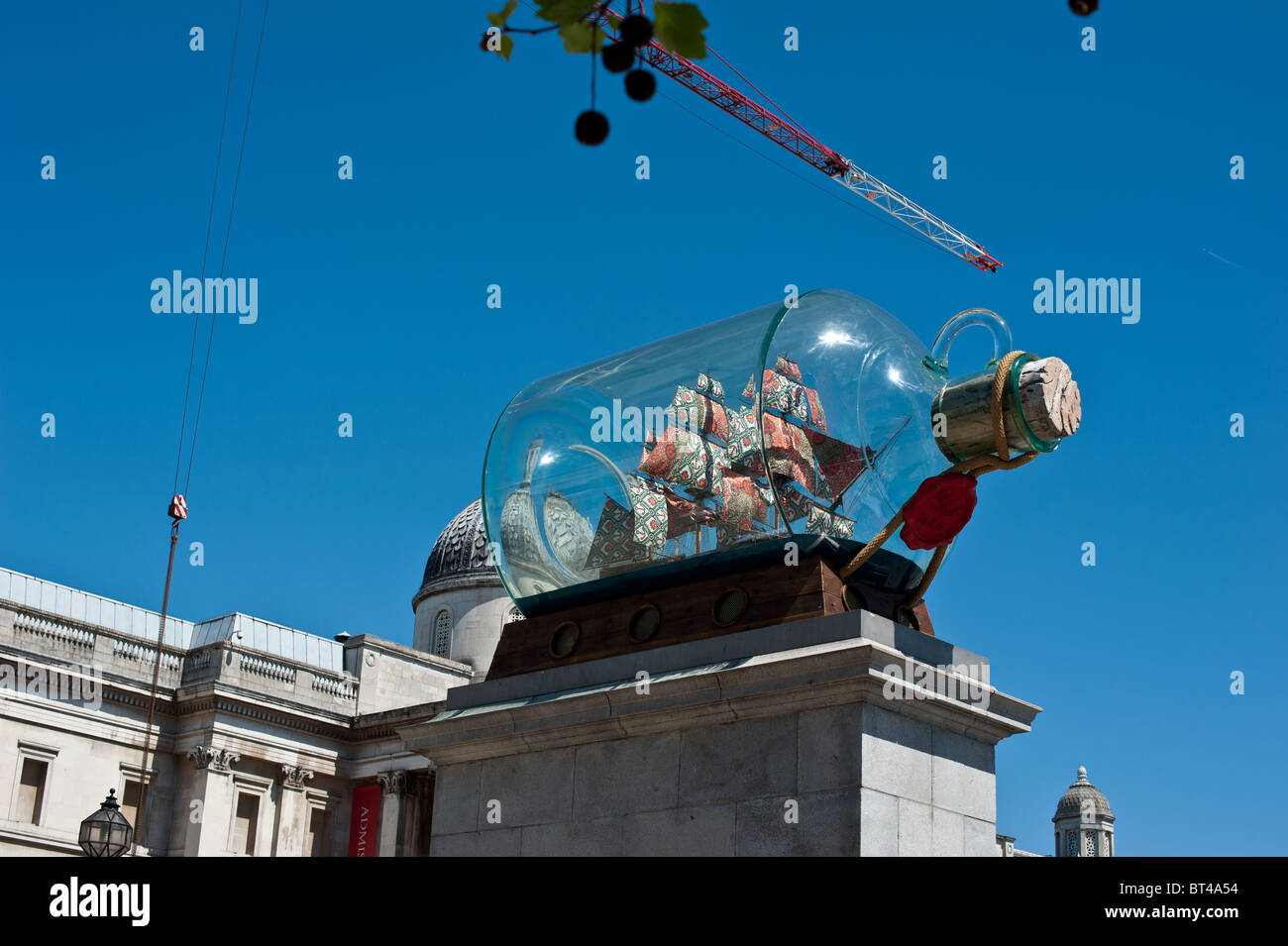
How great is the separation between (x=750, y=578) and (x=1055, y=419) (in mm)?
2219

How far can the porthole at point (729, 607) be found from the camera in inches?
392

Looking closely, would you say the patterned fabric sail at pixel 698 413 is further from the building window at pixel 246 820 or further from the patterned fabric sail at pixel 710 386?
the building window at pixel 246 820

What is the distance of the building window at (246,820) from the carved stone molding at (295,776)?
55.0 inches

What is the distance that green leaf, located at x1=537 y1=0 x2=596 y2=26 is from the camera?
4.68 m

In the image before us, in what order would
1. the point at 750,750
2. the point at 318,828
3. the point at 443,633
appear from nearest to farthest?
the point at 750,750, the point at 318,828, the point at 443,633

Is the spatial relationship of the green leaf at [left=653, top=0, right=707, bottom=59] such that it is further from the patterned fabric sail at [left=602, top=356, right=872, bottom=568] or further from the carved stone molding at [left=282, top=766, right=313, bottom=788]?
the carved stone molding at [left=282, top=766, right=313, bottom=788]

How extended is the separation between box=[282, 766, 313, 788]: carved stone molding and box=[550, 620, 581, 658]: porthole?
5479cm

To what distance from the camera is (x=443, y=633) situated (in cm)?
8131

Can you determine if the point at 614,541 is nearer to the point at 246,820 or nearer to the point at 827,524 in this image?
the point at 827,524

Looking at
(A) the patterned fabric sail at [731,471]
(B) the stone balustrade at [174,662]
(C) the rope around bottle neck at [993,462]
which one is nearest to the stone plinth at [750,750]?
(C) the rope around bottle neck at [993,462]

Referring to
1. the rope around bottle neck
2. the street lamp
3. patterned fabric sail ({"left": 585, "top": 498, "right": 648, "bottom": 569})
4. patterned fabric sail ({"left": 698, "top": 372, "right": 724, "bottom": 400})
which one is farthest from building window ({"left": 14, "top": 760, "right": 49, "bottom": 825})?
the rope around bottle neck

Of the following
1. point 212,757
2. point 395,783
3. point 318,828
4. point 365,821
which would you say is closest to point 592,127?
point 212,757

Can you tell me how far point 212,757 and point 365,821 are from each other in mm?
7731
